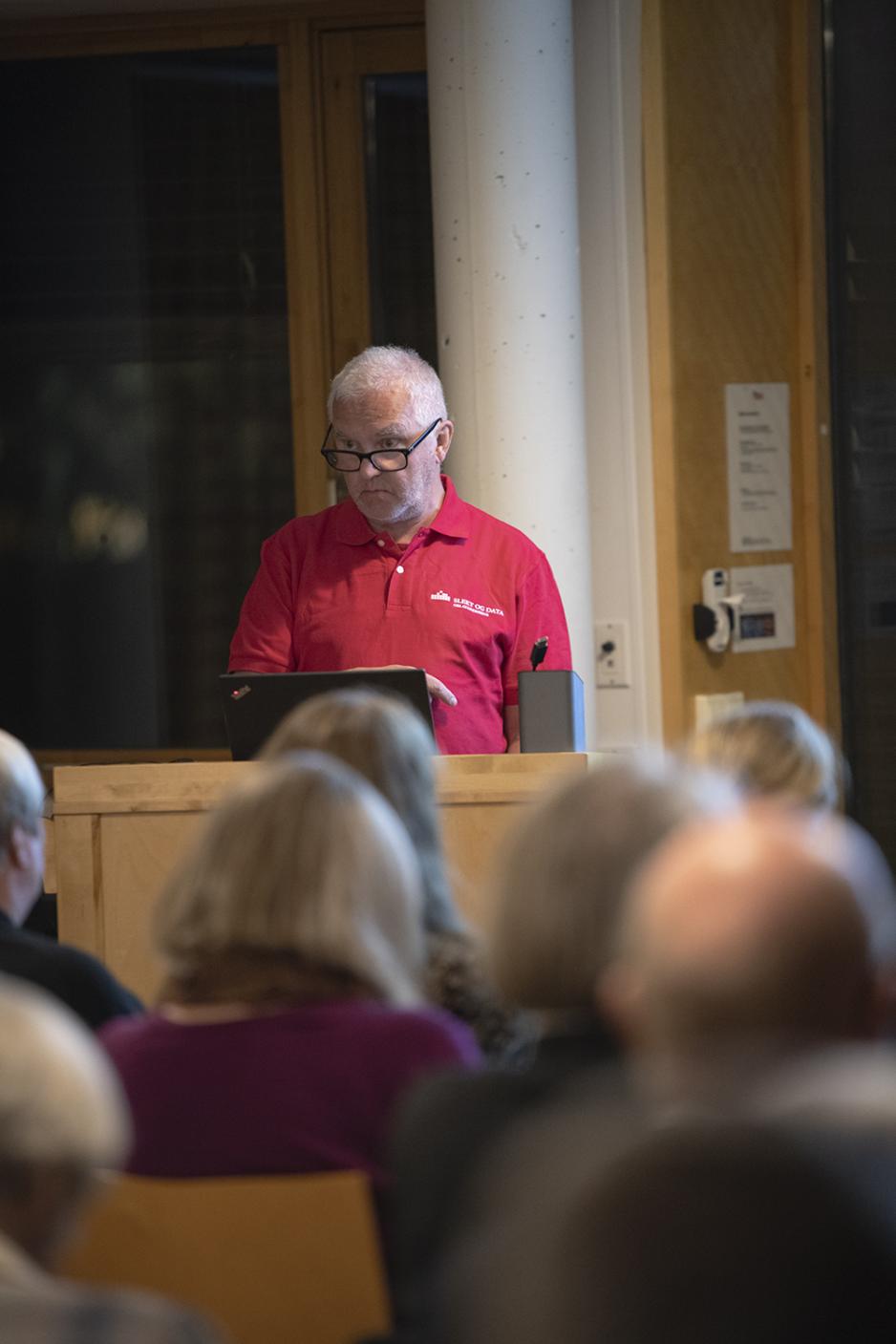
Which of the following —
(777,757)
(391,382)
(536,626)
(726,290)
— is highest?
(726,290)

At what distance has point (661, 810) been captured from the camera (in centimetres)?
162

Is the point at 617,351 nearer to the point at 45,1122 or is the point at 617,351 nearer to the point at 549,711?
the point at 549,711

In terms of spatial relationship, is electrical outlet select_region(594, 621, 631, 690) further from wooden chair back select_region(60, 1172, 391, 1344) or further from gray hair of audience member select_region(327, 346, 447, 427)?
wooden chair back select_region(60, 1172, 391, 1344)

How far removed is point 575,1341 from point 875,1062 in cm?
26

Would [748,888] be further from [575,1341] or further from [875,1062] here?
[575,1341]

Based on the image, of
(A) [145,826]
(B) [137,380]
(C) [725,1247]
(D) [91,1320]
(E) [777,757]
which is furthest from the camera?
(B) [137,380]

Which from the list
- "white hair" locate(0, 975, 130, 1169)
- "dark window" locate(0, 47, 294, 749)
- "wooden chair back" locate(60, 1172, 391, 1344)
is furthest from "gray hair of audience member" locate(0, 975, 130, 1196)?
"dark window" locate(0, 47, 294, 749)

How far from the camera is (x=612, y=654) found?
198 inches

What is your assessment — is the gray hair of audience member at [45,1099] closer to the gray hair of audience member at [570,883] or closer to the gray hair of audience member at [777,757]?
the gray hair of audience member at [570,883]

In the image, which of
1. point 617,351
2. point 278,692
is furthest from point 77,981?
point 617,351

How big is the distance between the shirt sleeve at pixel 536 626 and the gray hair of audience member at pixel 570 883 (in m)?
2.18

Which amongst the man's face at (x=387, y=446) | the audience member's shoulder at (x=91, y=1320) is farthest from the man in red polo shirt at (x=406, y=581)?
the audience member's shoulder at (x=91, y=1320)

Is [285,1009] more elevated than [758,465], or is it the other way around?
[758,465]

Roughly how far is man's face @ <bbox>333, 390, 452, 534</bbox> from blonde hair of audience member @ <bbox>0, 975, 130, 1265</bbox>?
270 cm
